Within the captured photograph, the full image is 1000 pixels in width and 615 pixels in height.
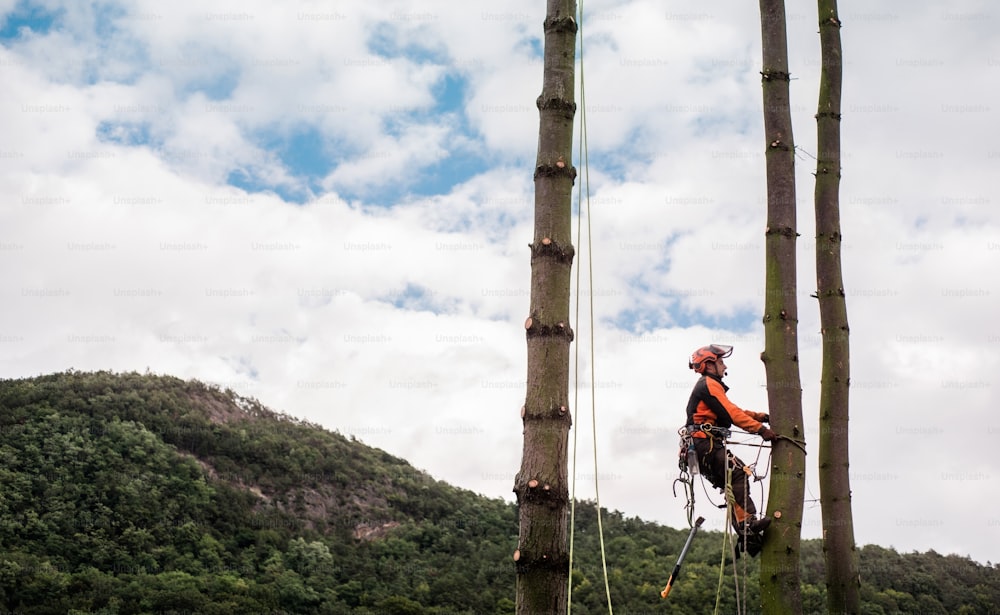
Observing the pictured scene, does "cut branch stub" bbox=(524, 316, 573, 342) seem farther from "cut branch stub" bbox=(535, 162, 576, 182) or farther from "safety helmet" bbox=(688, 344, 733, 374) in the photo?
"safety helmet" bbox=(688, 344, 733, 374)

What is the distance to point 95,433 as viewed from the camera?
87.5 feet

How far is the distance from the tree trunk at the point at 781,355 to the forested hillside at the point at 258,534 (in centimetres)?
827

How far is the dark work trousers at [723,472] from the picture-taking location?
7.16 metres

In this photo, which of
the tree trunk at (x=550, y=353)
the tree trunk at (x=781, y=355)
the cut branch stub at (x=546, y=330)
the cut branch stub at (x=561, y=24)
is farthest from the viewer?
the tree trunk at (x=781, y=355)

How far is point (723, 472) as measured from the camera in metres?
7.43

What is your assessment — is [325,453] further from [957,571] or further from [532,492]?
[532,492]

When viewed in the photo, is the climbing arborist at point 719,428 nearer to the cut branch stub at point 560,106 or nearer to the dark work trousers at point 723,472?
the dark work trousers at point 723,472

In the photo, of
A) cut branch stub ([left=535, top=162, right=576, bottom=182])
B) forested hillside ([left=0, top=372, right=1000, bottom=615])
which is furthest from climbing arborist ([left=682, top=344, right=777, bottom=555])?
forested hillside ([left=0, top=372, right=1000, bottom=615])

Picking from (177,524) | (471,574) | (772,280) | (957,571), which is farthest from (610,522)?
(772,280)

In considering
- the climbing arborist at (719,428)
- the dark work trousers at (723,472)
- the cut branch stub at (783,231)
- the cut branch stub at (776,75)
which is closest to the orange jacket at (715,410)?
the climbing arborist at (719,428)

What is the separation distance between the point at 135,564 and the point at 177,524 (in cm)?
249

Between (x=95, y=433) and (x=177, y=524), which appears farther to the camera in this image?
(x=95, y=433)

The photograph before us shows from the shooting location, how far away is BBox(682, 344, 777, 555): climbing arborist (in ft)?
23.1

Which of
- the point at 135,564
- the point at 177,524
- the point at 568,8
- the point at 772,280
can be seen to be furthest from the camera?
the point at 177,524
